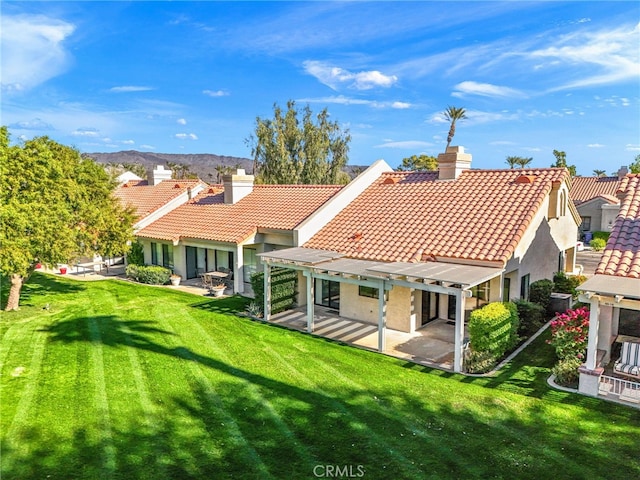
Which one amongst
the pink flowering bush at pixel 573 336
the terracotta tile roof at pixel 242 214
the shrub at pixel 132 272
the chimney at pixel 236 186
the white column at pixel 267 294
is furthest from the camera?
the chimney at pixel 236 186

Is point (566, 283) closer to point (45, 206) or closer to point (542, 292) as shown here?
point (542, 292)

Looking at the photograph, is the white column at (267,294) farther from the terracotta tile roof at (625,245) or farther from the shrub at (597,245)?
the shrub at (597,245)

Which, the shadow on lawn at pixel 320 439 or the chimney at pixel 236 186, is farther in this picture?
the chimney at pixel 236 186

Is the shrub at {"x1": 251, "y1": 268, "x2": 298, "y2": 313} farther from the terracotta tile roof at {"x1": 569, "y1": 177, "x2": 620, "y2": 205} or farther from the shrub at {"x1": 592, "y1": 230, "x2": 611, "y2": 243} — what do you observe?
the terracotta tile roof at {"x1": 569, "y1": 177, "x2": 620, "y2": 205}

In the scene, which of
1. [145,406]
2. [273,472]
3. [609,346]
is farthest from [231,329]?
[609,346]

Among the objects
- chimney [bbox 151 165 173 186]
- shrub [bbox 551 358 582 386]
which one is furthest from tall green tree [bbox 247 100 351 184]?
shrub [bbox 551 358 582 386]

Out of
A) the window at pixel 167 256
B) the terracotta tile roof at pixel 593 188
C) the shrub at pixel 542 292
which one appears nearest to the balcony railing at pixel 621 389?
the shrub at pixel 542 292

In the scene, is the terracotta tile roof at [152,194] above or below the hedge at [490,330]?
A: above
